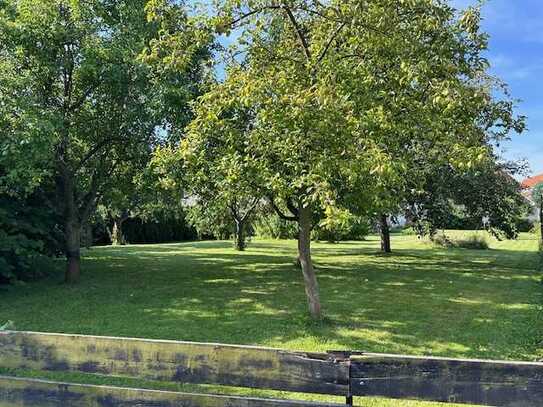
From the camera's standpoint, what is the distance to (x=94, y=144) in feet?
40.2

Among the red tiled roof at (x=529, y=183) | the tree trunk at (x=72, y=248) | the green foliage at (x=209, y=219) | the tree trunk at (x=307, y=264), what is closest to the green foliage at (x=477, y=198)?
the red tiled roof at (x=529, y=183)

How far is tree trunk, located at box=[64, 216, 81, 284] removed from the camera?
11.9 metres

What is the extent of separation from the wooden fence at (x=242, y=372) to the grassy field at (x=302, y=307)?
2.14 meters

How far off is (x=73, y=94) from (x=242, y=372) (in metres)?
10.4

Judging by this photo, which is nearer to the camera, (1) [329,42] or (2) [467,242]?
(1) [329,42]

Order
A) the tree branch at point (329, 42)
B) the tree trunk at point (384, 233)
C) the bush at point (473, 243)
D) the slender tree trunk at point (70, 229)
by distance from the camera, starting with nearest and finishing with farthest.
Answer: the tree branch at point (329, 42) → the slender tree trunk at point (70, 229) → the tree trunk at point (384, 233) → the bush at point (473, 243)

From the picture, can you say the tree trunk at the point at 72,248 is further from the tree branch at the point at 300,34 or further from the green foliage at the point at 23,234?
the tree branch at the point at 300,34

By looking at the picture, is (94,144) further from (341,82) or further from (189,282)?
(341,82)

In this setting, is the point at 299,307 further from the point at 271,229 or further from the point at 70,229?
the point at 271,229

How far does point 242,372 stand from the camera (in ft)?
9.57

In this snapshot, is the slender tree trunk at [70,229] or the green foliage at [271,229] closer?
the slender tree trunk at [70,229]

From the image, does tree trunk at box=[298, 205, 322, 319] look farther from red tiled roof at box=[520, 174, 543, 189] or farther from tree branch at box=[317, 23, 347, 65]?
red tiled roof at box=[520, 174, 543, 189]

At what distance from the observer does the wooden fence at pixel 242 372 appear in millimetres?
2627

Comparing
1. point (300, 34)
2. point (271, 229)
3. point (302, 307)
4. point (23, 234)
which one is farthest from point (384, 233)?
point (300, 34)
